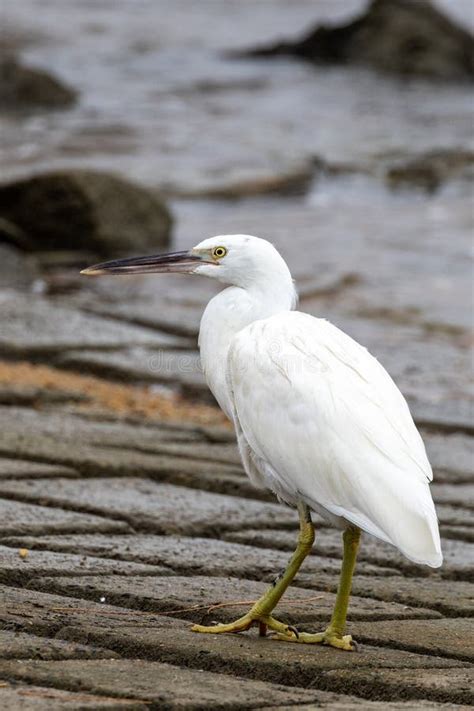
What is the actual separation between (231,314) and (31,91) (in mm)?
17828

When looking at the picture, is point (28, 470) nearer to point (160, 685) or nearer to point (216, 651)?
point (216, 651)

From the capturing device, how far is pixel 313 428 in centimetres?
348

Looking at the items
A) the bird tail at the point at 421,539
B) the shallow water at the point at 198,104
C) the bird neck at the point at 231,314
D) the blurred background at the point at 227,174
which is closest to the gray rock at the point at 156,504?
the bird neck at the point at 231,314

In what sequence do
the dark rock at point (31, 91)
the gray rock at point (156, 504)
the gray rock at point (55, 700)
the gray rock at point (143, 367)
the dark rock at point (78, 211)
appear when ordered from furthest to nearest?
1. the dark rock at point (31, 91)
2. the dark rock at point (78, 211)
3. the gray rock at point (143, 367)
4. the gray rock at point (156, 504)
5. the gray rock at point (55, 700)

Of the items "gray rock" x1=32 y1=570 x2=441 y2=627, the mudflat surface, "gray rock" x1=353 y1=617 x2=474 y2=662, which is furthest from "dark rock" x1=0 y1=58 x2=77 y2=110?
"gray rock" x1=353 y1=617 x2=474 y2=662

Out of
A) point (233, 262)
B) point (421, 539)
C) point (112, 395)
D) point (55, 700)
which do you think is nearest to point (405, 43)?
point (112, 395)

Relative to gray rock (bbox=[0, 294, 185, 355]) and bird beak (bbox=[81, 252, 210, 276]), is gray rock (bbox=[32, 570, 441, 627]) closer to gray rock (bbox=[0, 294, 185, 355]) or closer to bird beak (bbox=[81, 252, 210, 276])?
bird beak (bbox=[81, 252, 210, 276])

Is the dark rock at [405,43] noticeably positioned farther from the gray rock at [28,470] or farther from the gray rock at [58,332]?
the gray rock at [28,470]

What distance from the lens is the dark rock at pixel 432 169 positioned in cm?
1722

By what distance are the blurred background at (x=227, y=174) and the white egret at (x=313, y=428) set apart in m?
2.66

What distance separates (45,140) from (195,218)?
4.65 metres

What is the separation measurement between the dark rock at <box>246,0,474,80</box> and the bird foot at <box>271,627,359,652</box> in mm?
22475

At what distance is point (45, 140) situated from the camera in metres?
18.0

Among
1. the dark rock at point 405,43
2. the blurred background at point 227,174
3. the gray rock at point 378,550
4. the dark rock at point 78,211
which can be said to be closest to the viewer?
the gray rock at point 378,550
